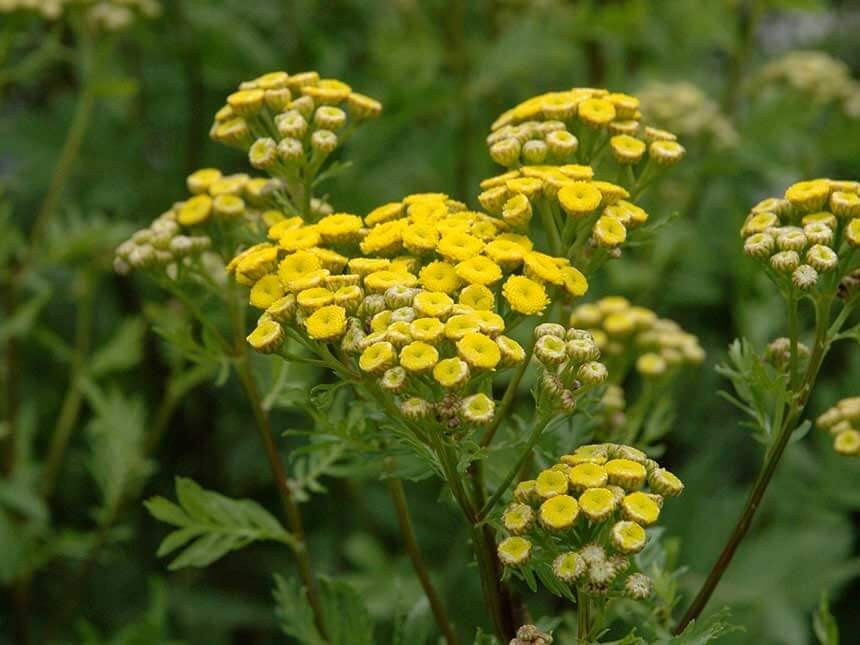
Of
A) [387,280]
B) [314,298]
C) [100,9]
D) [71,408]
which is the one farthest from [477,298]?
[71,408]

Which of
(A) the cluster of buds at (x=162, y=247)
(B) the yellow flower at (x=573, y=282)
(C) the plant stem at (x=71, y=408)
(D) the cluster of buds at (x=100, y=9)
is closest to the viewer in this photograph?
(B) the yellow flower at (x=573, y=282)

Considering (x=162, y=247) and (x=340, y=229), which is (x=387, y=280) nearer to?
(x=340, y=229)

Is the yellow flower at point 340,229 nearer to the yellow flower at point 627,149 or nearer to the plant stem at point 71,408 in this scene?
the yellow flower at point 627,149

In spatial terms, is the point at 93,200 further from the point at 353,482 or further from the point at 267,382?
the point at 267,382

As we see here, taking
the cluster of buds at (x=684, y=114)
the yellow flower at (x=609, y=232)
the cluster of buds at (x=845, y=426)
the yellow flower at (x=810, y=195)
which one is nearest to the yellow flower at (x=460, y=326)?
the yellow flower at (x=609, y=232)

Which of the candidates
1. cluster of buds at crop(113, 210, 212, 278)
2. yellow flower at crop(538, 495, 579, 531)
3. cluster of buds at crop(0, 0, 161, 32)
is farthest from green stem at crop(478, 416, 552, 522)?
cluster of buds at crop(0, 0, 161, 32)

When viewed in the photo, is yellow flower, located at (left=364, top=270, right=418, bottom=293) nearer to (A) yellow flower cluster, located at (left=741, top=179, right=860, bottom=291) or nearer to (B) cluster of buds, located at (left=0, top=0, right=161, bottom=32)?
(A) yellow flower cluster, located at (left=741, top=179, right=860, bottom=291)
